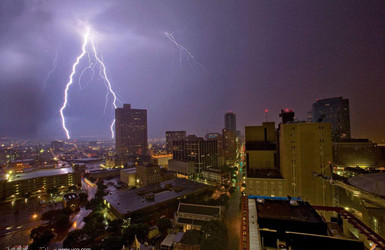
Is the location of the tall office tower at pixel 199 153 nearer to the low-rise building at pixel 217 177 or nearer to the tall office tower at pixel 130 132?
the low-rise building at pixel 217 177

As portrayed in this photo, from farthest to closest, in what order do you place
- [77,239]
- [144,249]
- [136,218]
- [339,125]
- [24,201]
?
[339,125] → [24,201] → [136,218] → [77,239] → [144,249]

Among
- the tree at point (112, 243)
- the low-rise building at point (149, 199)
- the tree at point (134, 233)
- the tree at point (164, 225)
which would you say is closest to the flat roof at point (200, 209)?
the tree at point (164, 225)

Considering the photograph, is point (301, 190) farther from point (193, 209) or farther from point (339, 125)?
point (339, 125)

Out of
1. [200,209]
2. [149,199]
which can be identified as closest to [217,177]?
[200,209]

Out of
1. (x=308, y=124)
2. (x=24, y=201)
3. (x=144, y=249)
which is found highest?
(x=308, y=124)

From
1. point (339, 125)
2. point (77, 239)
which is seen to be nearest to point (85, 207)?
point (77, 239)

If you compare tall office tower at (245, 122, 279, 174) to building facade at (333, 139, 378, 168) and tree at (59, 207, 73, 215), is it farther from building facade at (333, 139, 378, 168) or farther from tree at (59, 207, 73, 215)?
building facade at (333, 139, 378, 168)
